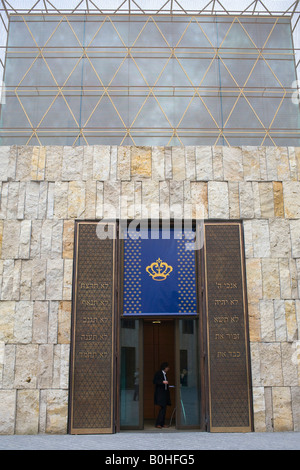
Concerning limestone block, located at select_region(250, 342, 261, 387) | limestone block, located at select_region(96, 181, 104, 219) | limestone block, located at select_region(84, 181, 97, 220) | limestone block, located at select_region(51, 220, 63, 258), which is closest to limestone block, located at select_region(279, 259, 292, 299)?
limestone block, located at select_region(250, 342, 261, 387)

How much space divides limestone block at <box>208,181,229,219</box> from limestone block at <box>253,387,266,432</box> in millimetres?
3775

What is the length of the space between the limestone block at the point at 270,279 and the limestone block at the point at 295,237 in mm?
500

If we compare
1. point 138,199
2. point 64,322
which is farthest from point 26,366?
point 138,199

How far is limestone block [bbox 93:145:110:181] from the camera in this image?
10750 millimetres

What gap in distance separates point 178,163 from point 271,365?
4.86 metres

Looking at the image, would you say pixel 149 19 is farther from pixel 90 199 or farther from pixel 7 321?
pixel 7 321

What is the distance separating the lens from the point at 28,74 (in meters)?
13.5

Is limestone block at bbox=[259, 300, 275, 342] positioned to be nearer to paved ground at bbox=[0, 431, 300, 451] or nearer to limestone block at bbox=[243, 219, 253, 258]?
limestone block at bbox=[243, 219, 253, 258]

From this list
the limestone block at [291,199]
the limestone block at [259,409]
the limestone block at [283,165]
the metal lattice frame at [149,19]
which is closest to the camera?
the limestone block at [259,409]

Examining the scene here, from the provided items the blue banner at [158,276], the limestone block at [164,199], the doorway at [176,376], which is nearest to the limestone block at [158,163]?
the limestone block at [164,199]

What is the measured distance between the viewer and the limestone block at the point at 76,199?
34.6ft

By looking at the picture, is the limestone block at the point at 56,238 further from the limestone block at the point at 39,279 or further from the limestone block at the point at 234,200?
the limestone block at the point at 234,200

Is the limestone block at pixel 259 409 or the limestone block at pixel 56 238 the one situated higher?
the limestone block at pixel 56 238
